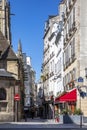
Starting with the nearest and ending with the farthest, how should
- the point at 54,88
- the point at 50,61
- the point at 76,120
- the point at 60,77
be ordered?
the point at 76,120 < the point at 60,77 < the point at 54,88 < the point at 50,61

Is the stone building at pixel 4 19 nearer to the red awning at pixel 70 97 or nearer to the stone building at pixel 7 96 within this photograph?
the stone building at pixel 7 96

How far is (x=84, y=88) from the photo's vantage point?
159 feet

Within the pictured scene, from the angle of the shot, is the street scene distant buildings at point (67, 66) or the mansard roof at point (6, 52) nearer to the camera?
the street scene distant buildings at point (67, 66)

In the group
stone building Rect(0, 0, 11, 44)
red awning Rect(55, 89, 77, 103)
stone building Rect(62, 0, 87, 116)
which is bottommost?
red awning Rect(55, 89, 77, 103)

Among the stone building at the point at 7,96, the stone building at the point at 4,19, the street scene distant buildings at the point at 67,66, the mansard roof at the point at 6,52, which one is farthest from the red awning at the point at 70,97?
the stone building at the point at 4,19

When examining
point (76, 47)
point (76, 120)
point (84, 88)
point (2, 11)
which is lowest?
point (76, 120)

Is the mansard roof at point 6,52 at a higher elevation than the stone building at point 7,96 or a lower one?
higher

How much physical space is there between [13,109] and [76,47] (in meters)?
14.2

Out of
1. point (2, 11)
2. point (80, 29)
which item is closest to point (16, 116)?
point (80, 29)

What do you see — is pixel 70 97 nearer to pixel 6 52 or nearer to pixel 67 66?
pixel 67 66

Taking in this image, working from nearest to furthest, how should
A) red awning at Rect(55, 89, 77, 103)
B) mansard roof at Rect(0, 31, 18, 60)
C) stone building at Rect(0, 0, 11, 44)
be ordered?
1. red awning at Rect(55, 89, 77, 103)
2. mansard roof at Rect(0, 31, 18, 60)
3. stone building at Rect(0, 0, 11, 44)

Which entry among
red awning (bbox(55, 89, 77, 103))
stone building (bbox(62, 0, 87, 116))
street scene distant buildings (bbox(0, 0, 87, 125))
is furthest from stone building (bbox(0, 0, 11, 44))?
red awning (bbox(55, 89, 77, 103))

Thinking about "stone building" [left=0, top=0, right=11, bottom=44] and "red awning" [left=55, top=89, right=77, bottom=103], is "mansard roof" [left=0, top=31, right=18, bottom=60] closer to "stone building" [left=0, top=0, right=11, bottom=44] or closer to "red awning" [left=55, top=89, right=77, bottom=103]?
"stone building" [left=0, top=0, right=11, bottom=44]

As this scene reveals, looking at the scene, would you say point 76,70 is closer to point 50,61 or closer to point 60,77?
point 60,77
